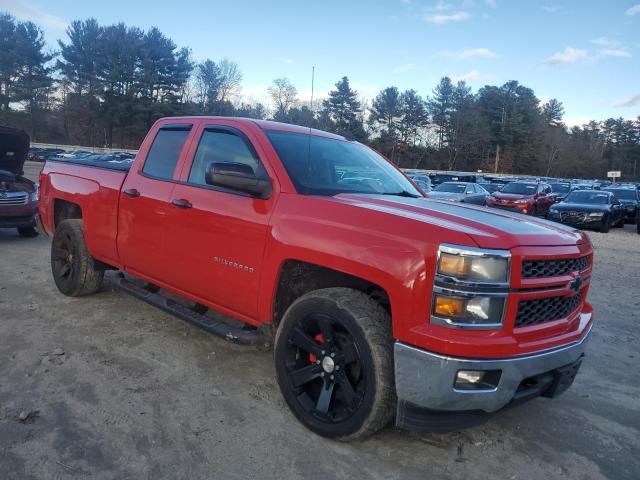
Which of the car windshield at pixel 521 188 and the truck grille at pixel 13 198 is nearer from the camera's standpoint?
the truck grille at pixel 13 198

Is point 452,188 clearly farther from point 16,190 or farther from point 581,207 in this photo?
point 16,190

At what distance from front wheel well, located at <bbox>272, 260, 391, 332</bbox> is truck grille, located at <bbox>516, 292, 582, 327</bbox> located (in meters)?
0.77

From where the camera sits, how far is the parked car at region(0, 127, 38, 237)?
863cm

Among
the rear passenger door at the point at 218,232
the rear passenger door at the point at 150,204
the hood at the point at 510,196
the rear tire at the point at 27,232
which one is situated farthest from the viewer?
the hood at the point at 510,196

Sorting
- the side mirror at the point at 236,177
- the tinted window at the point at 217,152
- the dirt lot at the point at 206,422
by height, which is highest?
the tinted window at the point at 217,152

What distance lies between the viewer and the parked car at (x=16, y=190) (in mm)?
8633

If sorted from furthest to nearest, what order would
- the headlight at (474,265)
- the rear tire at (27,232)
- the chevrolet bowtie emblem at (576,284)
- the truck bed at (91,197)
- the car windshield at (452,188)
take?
the car windshield at (452,188)
the rear tire at (27,232)
the truck bed at (91,197)
the chevrolet bowtie emblem at (576,284)
the headlight at (474,265)

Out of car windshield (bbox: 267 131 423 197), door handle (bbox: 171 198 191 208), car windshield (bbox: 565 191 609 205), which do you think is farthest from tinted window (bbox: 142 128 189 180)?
car windshield (bbox: 565 191 609 205)

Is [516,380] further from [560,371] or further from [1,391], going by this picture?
[1,391]

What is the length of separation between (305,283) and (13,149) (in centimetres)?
886

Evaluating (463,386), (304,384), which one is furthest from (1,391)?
(463,386)

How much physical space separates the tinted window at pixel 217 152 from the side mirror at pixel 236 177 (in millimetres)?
377

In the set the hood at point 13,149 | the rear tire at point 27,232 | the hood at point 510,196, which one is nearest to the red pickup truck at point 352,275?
the rear tire at point 27,232

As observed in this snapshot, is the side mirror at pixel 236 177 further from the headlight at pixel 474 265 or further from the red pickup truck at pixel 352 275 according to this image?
the headlight at pixel 474 265
